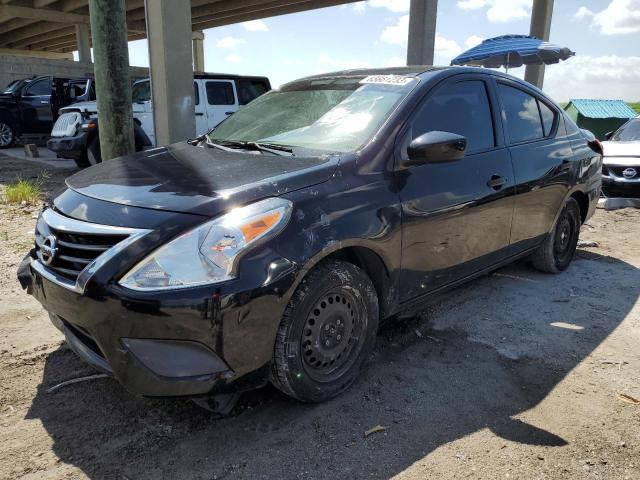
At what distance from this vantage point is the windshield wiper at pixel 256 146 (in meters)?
2.95

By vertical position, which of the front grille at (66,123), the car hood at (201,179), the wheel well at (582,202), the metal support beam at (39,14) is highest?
the metal support beam at (39,14)

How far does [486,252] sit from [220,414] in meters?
2.09

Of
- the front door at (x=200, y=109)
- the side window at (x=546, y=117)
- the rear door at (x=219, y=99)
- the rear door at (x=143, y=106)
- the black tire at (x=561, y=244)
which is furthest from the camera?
the rear door at (x=219, y=99)

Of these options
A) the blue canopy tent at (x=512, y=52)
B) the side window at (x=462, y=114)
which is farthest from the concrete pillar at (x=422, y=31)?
the side window at (x=462, y=114)

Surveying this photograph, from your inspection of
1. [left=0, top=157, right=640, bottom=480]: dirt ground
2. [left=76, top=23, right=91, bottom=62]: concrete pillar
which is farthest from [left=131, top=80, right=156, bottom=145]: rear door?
[left=76, top=23, right=91, bottom=62]: concrete pillar

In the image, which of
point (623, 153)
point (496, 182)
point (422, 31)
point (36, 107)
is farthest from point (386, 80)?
point (36, 107)

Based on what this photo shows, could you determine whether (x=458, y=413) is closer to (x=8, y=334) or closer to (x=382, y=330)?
(x=382, y=330)

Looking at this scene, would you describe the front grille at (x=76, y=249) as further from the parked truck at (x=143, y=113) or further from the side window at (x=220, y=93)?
the side window at (x=220, y=93)

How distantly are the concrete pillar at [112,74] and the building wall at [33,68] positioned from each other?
49.5 feet

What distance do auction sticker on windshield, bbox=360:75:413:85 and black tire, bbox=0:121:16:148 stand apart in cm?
1407

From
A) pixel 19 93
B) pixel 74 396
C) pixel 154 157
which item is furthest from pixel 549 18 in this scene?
pixel 74 396

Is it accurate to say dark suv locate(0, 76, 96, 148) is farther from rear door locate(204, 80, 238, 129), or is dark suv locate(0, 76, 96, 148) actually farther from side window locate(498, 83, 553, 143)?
side window locate(498, 83, 553, 143)

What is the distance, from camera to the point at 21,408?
2635 mm

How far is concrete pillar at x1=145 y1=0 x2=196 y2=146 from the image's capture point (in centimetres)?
777
